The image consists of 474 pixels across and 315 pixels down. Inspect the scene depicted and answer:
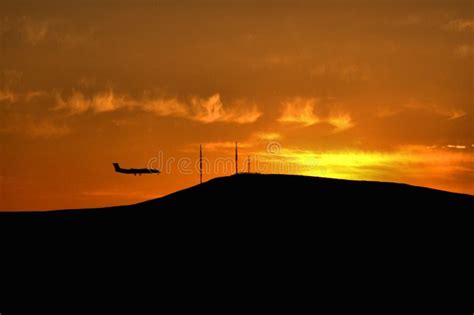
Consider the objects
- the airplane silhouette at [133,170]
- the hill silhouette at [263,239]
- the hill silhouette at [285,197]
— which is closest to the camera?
the hill silhouette at [263,239]

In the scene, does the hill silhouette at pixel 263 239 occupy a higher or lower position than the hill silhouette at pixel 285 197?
lower

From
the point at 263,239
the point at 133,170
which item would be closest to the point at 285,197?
the point at 263,239

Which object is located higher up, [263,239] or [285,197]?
[285,197]

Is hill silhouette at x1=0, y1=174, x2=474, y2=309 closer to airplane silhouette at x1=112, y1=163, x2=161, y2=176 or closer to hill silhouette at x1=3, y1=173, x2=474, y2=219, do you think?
hill silhouette at x1=3, y1=173, x2=474, y2=219

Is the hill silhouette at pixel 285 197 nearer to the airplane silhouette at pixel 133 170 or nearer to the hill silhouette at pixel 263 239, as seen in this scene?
the hill silhouette at pixel 263 239

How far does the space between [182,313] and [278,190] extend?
18.0 metres

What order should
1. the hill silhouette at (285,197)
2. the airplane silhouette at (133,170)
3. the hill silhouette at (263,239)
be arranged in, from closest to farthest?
1. the hill silhouette at (263,239)
2. the hill silhouette at (285,197)
3. the airplane silhouette at (133,170)

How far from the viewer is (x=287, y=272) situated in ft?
140

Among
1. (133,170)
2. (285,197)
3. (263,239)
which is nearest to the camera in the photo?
(263,239)

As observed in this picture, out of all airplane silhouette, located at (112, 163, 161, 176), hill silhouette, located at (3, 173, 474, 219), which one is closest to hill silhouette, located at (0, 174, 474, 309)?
hill silhouette, located at (3, 173, 474, 219)

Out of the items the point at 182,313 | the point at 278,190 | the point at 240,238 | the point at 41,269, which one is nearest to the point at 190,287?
the point at 182,313

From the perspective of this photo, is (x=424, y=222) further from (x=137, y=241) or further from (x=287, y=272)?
(x=137, y=241)

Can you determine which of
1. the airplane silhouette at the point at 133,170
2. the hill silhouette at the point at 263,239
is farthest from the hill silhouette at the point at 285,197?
the airplane silhouette at the point at 133,170

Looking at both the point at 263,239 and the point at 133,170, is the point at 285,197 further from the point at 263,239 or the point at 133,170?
the point at 133,170
